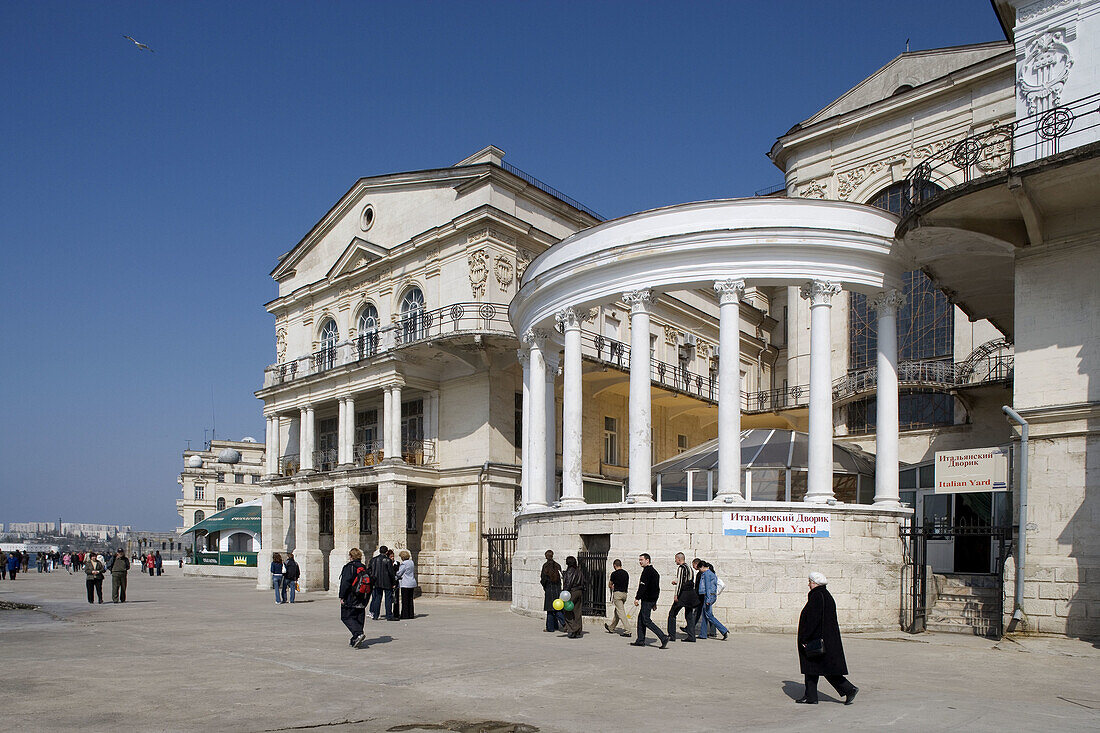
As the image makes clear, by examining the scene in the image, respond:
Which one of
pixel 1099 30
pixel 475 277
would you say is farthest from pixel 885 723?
pixel 475 277

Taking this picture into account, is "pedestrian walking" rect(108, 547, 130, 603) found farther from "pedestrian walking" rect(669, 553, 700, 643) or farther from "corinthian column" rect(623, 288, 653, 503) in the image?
"pedestrian walking" rect(669, 553, 700, 643)

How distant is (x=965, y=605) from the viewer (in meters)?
18.4

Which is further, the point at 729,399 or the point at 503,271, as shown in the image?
the point at 503,271

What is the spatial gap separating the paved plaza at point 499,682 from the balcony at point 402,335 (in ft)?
45.8

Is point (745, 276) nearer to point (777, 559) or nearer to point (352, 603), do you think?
point (777, 559)

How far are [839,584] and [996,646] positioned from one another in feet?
10.8

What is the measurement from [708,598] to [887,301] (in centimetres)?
803

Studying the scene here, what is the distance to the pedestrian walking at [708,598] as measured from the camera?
1673 centimetres

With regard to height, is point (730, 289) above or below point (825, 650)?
above

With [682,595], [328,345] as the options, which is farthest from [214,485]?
[682,595]

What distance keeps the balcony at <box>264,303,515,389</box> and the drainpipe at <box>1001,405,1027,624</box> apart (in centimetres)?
1665

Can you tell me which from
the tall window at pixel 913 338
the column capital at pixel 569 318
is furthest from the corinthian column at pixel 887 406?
the tall window at pixel 913 338

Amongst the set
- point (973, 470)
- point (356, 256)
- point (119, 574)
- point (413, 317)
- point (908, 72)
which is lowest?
point (119, 574)

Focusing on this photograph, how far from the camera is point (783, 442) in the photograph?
2319cm
